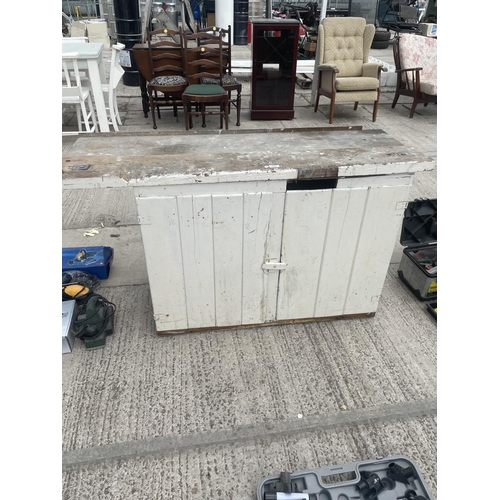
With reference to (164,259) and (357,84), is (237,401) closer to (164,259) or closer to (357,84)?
(164,259)

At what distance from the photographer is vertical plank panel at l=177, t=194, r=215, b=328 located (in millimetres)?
1672

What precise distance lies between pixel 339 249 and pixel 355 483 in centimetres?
102

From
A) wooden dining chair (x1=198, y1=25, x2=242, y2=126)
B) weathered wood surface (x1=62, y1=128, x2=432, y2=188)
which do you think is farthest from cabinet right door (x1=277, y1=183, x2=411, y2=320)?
wooden dining chair (x1=198, y1=25, x2=242, y2=126)

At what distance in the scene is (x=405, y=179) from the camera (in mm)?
1767

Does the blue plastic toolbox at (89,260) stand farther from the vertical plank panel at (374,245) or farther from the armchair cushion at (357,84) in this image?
the armchair cushion at (357,84)

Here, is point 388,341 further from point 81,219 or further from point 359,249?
point 81,219

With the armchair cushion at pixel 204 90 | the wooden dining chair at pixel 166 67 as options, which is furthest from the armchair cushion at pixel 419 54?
the wooden dining chair at pixel 166 67

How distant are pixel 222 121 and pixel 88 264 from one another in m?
3.25

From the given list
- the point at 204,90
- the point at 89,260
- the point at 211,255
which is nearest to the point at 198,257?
the point at 211,255

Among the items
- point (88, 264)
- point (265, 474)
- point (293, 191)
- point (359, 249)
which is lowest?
point (265, 474)

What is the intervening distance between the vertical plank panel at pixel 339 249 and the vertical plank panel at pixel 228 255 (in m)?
0.44

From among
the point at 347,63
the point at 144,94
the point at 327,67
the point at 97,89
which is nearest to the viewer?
the point at 97,89

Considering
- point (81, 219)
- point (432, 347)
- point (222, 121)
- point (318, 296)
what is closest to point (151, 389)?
point (318, 296)

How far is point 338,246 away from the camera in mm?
1911
